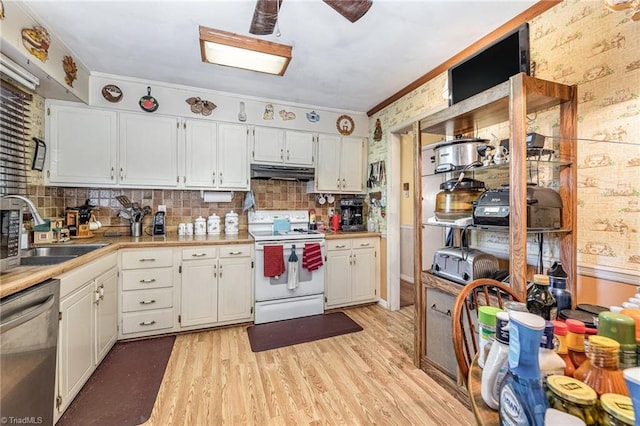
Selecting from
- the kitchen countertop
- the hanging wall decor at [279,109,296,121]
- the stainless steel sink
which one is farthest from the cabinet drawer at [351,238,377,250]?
the stainless steel sink

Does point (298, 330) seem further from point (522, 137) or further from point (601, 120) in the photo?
point (601, 120)

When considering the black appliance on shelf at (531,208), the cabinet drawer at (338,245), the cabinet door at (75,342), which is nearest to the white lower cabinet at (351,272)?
the cabinet drawer at (338,245)

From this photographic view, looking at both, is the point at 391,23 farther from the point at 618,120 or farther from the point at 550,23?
the point at 618,120

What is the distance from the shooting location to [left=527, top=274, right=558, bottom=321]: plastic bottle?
120cm

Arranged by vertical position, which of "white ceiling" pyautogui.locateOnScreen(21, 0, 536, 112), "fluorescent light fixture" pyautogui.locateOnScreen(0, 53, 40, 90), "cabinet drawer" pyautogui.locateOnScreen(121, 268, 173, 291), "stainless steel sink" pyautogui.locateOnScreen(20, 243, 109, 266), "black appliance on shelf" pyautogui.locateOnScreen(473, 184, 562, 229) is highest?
"white ceiling" pyautogui.locateOnScreen(21, 0, 536, 112)

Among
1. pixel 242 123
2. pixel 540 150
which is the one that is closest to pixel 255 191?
pixel 242 123

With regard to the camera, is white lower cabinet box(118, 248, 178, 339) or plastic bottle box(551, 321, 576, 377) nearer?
plastic bottle box(551, 321, 576, 377)

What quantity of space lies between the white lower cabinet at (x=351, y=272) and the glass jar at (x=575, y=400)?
273cm

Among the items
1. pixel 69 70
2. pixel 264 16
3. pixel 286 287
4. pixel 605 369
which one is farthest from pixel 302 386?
pixel 69 70

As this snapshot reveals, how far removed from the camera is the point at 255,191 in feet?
11.4

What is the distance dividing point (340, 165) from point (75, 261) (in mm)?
2792

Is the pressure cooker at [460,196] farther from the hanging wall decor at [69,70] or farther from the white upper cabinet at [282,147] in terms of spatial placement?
the hanging wall decor at [69,70]

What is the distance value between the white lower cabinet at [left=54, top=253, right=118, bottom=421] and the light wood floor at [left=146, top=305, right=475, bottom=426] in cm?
51

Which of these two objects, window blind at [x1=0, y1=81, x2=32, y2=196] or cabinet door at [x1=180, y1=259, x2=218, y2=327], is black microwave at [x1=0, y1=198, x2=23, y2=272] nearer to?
window blind at [x1=0, y1=81, x2=32, y2=196]
